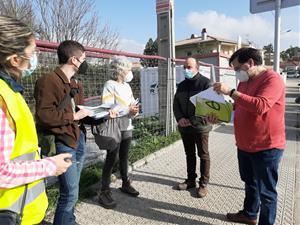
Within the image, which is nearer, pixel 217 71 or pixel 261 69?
pixel 261 69

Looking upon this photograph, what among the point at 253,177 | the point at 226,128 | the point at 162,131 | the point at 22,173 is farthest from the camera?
the point at 226,128

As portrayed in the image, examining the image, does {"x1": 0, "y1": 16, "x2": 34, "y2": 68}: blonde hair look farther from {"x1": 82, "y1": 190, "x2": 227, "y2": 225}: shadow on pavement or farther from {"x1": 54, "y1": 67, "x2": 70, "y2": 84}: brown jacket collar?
{"x1": 82, "y1": 190, "x2": 227, "y2": 225}: shadow on pavement

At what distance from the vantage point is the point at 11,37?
161cm

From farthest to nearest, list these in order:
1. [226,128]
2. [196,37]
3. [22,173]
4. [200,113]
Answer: [196,37] → [226,128] → [200,113] → [22,173]

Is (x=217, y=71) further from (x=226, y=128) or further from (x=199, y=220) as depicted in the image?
(x=199, y=220)

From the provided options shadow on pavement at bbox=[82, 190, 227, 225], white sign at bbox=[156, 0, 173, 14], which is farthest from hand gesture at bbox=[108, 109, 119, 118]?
white sign at bbox=[156, 0, 173, 14]

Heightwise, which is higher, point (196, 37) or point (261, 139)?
point (196, 37)

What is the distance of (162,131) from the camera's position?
25.7 ft

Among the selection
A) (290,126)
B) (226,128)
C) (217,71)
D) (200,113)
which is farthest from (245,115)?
(217,71)

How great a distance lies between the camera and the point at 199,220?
3736 mm

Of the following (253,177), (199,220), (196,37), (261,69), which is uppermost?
(196,37)

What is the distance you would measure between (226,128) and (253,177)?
602 centimetres

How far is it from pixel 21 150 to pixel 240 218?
2.86 metres

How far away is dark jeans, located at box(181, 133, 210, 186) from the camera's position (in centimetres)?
444
